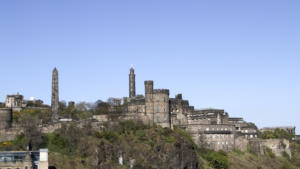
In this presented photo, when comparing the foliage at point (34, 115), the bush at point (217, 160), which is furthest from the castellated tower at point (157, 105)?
the foliage at point (34, 115)

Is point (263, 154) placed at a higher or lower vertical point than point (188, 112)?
lower

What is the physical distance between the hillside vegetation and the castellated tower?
143 inches

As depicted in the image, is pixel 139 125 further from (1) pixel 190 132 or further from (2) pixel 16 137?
(2) pixel 16 137

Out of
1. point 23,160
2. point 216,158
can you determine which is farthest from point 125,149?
point 23,160

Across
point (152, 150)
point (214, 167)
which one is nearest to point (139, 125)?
point (152, 150)

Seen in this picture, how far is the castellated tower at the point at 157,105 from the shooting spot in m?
107

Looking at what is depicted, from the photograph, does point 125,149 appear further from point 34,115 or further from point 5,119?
point 34,115

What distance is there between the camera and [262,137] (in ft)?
413

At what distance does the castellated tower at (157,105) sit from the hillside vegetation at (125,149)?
3.62 m

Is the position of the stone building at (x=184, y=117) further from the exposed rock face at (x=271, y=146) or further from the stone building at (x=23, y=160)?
the stone building at (x=23, y=160)

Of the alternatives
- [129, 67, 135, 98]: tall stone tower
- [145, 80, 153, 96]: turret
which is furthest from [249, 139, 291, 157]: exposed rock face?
Result: [129, 67, 135, 98]: tall stone tower

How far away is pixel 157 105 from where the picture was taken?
353ft

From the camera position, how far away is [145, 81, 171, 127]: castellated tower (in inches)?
4227

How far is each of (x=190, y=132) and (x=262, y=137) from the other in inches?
927
